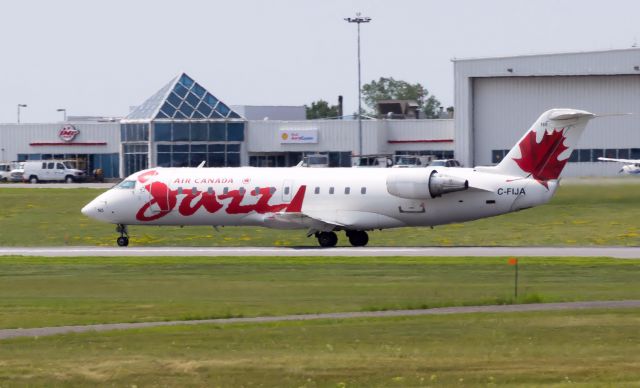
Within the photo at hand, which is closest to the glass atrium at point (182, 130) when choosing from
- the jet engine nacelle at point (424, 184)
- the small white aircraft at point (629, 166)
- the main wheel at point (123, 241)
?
the small white aircraft at point (629, 166)

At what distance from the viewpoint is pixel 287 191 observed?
50406 mm

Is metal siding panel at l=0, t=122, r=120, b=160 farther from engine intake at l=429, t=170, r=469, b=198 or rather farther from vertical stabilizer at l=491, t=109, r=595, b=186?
vertical stabilizer at l=491, t=109, r=595, b=186

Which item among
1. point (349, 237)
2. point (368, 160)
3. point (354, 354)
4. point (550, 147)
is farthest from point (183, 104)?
point (354, 354)

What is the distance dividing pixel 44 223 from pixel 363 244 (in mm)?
22481

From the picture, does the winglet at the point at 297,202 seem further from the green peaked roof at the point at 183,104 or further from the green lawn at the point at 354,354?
the green peaked roof at the point at 183,104

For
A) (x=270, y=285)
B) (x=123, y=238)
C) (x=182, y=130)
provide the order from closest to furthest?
1. (x=270, y=285)
2. (x=123, y=238)
3. (x=182, y=130)

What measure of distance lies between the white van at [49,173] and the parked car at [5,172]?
108 inches

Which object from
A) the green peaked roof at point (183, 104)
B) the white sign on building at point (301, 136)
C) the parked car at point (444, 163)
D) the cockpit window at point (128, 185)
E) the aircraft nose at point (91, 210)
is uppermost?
the green peaked roof at point (183, 104)

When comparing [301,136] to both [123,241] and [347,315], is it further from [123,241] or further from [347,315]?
[347,315]

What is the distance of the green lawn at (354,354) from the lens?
2028cm

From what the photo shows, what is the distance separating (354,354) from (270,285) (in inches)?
504

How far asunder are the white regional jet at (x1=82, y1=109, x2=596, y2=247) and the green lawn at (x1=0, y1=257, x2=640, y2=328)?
566cm

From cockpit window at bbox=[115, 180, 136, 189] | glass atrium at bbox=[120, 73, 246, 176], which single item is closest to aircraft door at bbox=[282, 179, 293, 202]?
cockpit window at bbox=[115, 180, 136, 189]

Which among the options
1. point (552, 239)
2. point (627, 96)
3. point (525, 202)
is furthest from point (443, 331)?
point (627, 96)
